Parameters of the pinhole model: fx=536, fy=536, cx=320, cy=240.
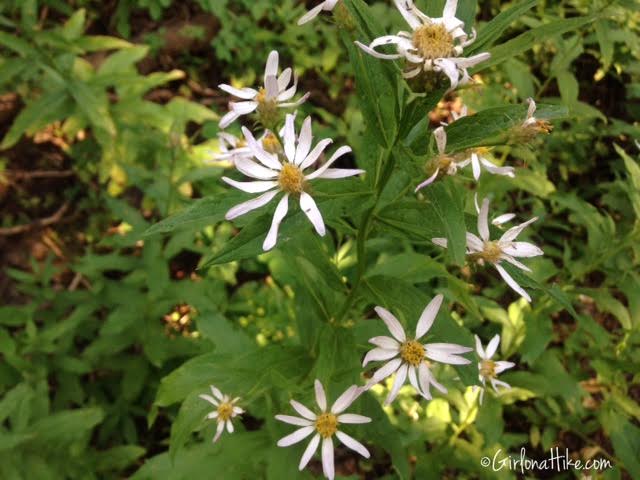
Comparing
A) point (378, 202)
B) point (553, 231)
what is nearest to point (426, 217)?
point (378, 202)

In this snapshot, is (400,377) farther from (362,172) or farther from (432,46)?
(432,46)

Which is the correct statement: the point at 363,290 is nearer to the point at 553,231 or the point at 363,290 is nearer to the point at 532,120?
the point at 532,120

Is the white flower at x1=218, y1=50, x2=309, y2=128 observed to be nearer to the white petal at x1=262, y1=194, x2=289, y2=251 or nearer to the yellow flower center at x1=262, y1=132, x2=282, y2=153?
the yellow flower center at x1=262, y1=132, x2=282, y2=153

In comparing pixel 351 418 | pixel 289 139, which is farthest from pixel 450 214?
pixel 351 418

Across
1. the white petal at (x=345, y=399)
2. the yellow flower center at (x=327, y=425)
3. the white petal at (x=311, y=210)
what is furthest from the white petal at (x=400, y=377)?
the white petal at (x=311, y=210)

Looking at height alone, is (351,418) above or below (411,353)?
below

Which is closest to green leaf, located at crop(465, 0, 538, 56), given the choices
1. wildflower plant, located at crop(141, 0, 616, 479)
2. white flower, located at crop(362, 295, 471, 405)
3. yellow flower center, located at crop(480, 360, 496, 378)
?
wildflower plant, located at crop(141, 0, 616, 479)

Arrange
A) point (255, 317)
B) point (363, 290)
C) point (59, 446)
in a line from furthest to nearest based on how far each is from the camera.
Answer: point (255, 317), point (59, 446), point (363, 290)
